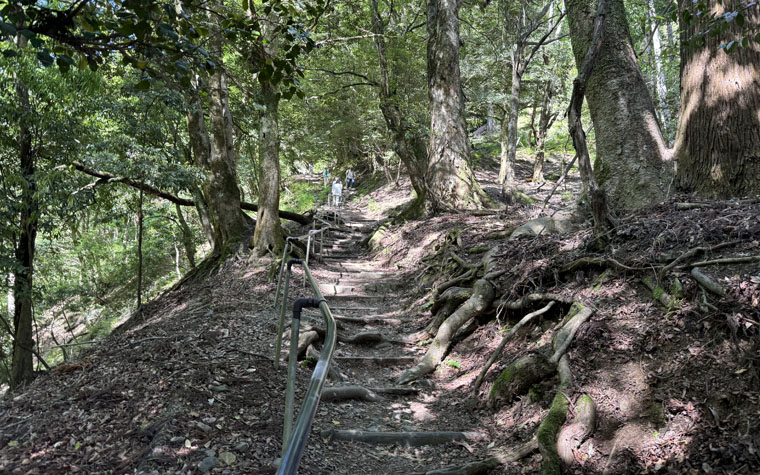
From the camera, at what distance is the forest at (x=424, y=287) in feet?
9.36

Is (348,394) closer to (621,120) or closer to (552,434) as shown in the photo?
(552,434)

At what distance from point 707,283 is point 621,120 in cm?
360

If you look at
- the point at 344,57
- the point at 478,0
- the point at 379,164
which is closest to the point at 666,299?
the point at 478,0

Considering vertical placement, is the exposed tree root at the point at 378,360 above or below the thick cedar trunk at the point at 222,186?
below

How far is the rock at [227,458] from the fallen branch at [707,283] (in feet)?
11.2

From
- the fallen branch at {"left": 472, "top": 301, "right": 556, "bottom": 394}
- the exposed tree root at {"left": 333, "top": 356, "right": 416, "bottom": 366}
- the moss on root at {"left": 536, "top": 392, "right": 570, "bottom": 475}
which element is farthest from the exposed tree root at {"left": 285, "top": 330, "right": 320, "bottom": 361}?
the moss on root at {"left": 536, "top": 392, "right": 570, "bottom": 475}

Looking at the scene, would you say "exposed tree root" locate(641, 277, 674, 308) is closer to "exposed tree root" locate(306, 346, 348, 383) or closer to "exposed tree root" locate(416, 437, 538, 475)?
"exposed tree root" locate(416, 437, 538, 475)

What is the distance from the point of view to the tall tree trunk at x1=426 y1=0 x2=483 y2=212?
439 inches

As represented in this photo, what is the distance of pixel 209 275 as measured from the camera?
10477 millimetres

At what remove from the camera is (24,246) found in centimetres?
967

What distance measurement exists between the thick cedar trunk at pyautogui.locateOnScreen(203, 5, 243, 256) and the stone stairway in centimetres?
467

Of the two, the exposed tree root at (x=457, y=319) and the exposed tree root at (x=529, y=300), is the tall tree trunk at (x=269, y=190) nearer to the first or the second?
the exposed tree root at (x=457, y=319)

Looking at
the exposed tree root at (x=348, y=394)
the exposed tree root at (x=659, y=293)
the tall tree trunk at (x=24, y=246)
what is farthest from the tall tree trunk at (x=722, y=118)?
the tall tree trunk at (x=24, y=246)

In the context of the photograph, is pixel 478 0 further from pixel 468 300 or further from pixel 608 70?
pixel 468 300
